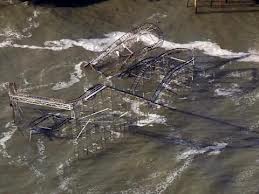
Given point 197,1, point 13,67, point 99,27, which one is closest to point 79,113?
point 13,67

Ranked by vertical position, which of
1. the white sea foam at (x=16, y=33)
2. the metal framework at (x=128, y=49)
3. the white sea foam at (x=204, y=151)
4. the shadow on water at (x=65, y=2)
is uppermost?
the shadow on water at (x=65, y=2)

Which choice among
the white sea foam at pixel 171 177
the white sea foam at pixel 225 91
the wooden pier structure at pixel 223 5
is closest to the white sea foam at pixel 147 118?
the white sea foam at pixel 171 177

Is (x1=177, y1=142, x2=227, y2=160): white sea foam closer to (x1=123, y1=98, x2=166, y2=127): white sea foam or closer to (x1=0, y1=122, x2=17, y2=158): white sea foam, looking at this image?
(x1=123, y1=98, x2=166, y2=127): white sea foam

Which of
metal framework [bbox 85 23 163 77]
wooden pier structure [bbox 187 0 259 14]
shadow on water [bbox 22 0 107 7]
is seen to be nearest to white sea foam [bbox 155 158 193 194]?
metal framework [bbox 85 23 163 77]

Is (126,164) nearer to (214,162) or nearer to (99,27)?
(214,162)

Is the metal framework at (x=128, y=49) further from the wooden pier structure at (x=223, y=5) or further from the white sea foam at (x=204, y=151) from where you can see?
the white sea foam at (x=204, y=151)

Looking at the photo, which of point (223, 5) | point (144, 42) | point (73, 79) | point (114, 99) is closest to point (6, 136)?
point (73, 79)
